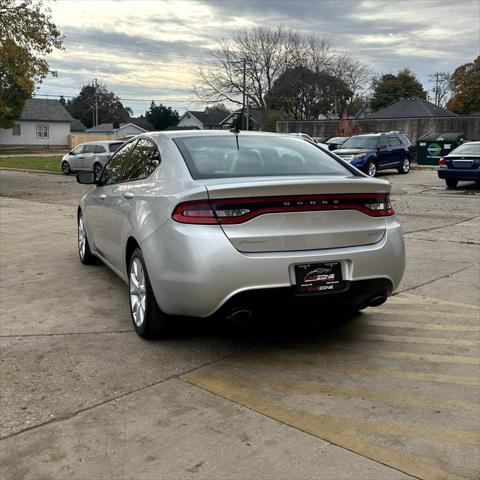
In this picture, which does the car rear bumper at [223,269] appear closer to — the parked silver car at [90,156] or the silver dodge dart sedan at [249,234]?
the silver dodge dart sedan at [249,234]

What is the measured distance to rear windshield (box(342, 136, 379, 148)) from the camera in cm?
2331

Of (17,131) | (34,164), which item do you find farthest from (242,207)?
(17,131)

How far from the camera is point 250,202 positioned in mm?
3744

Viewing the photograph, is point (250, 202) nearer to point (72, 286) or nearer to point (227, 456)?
point (227, 456)

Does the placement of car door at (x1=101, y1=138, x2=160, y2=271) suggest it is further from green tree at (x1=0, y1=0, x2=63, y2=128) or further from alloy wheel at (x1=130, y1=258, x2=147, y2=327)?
green tree at (x1=0, y1=0, x2=63, y2=128)

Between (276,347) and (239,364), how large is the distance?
0.44 metres

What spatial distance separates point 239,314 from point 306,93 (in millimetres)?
61016

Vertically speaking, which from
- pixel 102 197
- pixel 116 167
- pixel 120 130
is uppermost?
pixel 120 130

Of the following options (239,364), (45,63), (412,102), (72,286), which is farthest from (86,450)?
(412,102)

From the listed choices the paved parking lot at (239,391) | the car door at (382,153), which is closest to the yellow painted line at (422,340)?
the paved parking lot at (239,391)

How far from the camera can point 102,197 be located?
5801mm

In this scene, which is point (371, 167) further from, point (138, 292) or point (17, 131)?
point (17, 131)

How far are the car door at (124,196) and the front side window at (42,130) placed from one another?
6224 centimetres

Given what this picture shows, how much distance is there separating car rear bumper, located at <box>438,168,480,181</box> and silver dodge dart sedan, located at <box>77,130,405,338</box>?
15.1 metres
